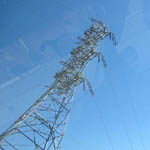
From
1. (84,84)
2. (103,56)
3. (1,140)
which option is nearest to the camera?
(1,140)

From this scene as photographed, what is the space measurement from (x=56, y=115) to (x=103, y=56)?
4572 millimetres

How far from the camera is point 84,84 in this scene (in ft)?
28.0

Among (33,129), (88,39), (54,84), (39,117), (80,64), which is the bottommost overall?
(33,129)

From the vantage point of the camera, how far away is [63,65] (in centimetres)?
875

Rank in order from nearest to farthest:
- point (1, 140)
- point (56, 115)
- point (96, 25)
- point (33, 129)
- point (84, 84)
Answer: point (1, 140)
point (33, 129)
point (56, 115)
point (84, 84)
point (96, 25)

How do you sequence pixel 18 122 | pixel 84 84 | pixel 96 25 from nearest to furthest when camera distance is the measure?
pixel 18 122
pixel 84 84
pixel 96 25

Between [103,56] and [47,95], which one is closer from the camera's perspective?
[47,95]

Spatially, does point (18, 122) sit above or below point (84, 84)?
below

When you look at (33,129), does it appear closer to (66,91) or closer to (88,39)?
(66,91)

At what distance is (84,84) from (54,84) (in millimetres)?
Answer: 1671

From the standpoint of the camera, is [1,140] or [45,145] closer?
[1,140]

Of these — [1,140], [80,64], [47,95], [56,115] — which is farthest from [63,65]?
[1,140]

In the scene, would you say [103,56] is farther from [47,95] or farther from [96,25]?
[47,95]

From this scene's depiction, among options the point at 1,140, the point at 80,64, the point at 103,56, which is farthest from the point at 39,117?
the point at 103,56
